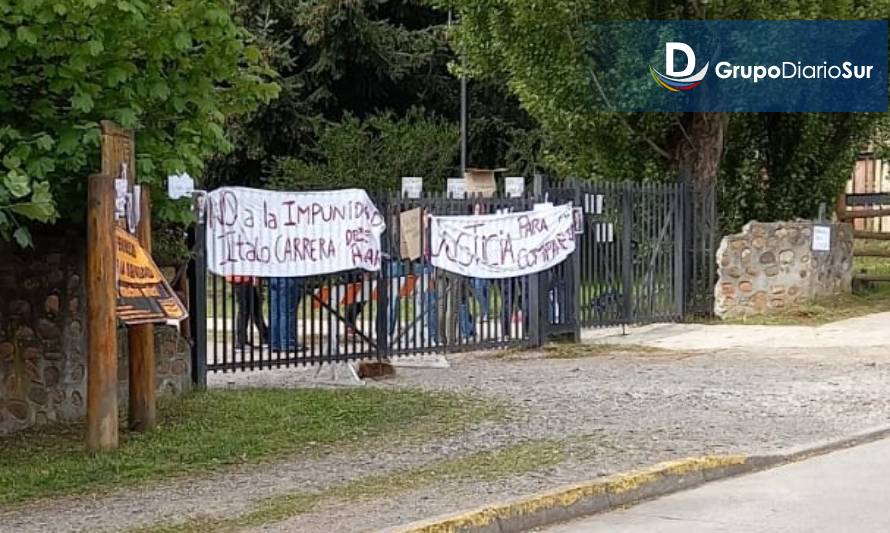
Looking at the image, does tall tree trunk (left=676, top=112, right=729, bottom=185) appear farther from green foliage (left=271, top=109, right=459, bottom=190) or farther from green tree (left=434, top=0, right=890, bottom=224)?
green foliage (left=271, top=109, right=459, bottom=190)

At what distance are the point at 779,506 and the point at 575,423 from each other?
2.74 m

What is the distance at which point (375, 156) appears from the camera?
103 feet

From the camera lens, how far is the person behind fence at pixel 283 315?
479 inches

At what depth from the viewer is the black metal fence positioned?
12.2 m

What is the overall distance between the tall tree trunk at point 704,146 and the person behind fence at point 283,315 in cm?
949

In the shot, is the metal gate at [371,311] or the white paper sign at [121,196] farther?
the metal gate at [371,311]

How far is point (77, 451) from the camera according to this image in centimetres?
864

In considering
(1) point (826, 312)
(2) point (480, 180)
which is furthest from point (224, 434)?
(2) point (480, 180)

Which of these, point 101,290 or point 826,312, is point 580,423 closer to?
point 101,290

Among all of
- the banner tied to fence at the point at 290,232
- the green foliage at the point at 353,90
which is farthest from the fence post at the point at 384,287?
the green foliage at the point at 353,90

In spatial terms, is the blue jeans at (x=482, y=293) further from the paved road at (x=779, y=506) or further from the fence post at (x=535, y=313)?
the paved road at (x=779, y=506)

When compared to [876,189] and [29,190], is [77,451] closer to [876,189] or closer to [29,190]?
[29,190]

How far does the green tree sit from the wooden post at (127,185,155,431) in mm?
11187

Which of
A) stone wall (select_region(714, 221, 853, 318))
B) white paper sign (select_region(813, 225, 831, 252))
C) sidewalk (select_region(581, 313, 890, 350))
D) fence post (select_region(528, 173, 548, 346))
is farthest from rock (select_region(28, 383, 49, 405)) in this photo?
white paper sign (select_region(813, 225, 831, 252))
